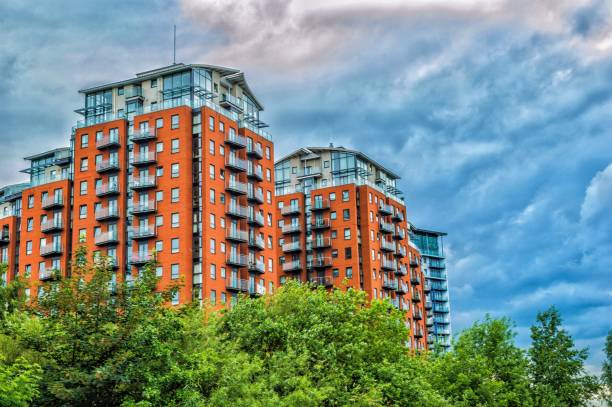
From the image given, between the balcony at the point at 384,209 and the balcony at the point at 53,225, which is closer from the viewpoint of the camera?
the balcony at the point at 53,225

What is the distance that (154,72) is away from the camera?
330ft

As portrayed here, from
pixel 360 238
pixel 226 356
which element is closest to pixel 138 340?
pixel 226 356

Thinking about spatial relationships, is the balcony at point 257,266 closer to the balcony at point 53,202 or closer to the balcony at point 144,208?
the balcony at point 144,208

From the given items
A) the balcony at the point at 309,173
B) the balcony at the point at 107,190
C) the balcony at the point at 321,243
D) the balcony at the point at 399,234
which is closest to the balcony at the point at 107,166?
the balcony at the point at 107,190

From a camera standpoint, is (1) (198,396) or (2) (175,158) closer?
(1) (198,396)

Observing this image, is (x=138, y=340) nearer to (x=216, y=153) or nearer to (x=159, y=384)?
(x=159, y=384)

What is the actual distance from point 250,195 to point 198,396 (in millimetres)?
70926

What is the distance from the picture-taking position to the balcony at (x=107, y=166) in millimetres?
98312

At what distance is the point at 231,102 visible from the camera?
340 ft

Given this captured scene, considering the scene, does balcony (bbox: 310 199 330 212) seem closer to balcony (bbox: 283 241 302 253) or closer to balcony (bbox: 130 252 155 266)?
balcony (bbox: 283 241 302 253)

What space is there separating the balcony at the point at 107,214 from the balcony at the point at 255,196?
16147 mm

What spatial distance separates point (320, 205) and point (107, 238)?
4118 cm

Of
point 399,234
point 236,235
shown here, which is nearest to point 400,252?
point 399,234

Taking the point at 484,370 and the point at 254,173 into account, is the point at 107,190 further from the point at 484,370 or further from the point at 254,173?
the point at 484,370
